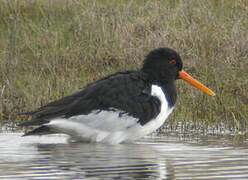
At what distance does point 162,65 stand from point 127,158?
6.14ft

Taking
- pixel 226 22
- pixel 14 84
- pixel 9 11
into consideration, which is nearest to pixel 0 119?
pixel 14 84

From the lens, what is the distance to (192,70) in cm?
1111

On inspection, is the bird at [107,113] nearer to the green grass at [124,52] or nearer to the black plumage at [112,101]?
the black plumage at [112,101]

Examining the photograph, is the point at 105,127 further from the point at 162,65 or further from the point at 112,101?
the point at 162,65

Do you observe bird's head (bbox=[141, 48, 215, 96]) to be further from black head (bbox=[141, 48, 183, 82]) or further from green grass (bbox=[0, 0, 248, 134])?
A: green grass (bbox=[0, 0, 248, 134])

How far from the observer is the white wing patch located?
7613mm

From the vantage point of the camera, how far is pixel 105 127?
25.1 feet

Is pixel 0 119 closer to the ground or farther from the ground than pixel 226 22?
closer to the ground

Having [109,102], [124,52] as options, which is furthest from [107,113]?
[124,52]

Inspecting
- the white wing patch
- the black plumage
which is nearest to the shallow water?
the white wing patch

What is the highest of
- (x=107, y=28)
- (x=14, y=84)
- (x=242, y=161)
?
(x=107, y=28)

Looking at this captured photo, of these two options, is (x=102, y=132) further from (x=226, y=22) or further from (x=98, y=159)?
(x=226, y=22)

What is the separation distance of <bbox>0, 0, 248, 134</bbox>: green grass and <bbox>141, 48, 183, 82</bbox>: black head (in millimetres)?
626

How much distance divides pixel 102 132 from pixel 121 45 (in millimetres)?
3928
